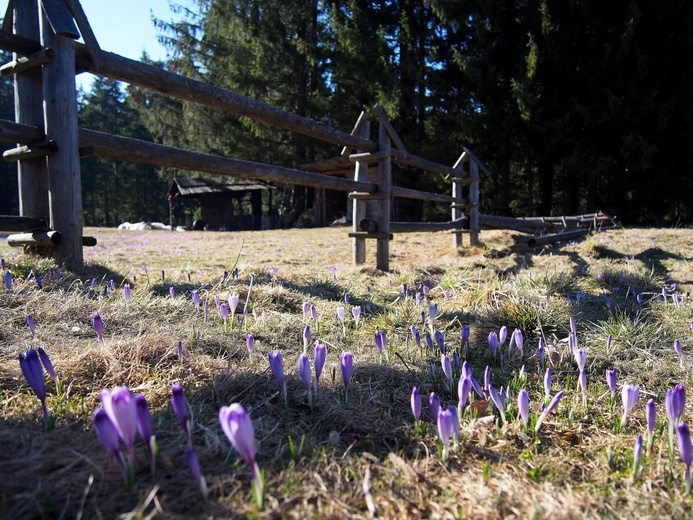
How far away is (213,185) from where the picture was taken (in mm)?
27703

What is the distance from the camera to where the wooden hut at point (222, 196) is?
27.2m


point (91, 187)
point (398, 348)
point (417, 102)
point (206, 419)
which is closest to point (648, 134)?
point (417, 102)

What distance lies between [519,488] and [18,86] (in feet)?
12.8

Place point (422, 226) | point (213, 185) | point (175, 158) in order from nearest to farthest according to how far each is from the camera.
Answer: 1. point (175, 158)
2. point (422, 226)
3. point (213, 185)

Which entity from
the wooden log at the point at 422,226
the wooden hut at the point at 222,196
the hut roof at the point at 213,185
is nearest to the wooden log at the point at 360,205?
the wooden log at the point at 422,226

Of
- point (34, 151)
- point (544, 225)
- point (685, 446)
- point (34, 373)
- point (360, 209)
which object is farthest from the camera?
point (544, 225)

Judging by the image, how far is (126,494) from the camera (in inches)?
37.9

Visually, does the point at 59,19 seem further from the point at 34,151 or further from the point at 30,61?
the point at 34,151

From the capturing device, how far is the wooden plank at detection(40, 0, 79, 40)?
118 inches

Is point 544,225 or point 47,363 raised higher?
point 544,225

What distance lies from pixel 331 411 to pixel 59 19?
10.2 ft

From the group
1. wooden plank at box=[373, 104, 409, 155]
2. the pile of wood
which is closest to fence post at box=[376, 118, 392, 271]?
wooden plank at box=[373, 104, 409, 155]

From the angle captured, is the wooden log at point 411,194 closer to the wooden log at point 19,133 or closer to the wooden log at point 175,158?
the wooden log at point 175,158

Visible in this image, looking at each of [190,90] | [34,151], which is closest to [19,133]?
[34,151]
